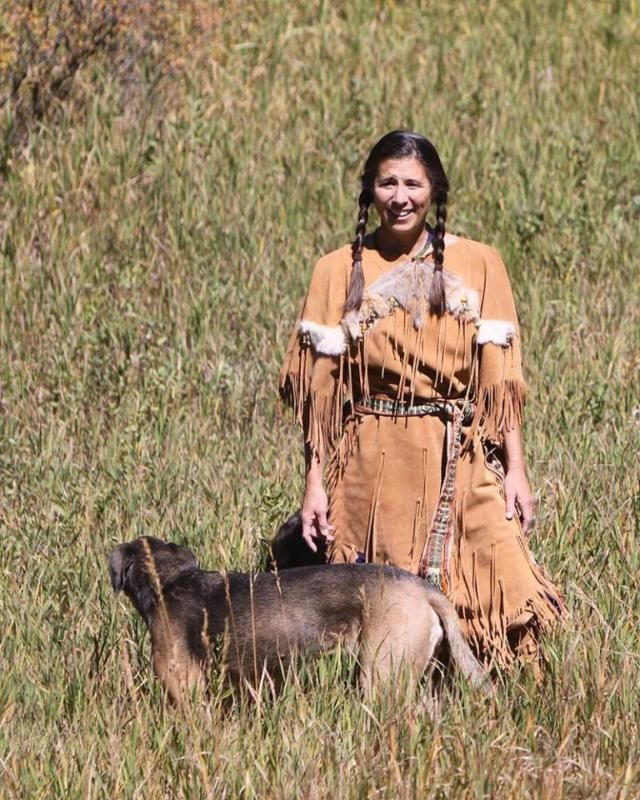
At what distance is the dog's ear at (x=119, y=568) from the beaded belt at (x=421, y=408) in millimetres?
890

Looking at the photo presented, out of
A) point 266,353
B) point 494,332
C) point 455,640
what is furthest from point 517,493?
point 266,353

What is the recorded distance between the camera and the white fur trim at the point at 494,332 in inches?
189

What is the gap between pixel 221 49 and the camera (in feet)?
34.8

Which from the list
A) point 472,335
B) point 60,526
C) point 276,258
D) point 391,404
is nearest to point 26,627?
point 60,526

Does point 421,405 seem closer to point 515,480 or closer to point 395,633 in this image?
point 515,480

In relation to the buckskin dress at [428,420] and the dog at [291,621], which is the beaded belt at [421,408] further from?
the dog at [291,621]

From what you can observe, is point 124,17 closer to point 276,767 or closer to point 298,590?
point 298,590

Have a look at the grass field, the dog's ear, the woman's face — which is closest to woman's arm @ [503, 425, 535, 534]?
the grass field

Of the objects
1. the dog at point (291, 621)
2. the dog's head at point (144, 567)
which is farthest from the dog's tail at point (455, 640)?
the dog's head at point (144, 567)

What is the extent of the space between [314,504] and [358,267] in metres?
0.76

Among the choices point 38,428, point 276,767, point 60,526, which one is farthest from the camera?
point 38,428

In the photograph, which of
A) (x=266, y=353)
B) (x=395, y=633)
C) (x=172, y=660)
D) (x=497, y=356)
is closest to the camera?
(x=395, y=633)

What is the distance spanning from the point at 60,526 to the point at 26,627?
29.7 inches

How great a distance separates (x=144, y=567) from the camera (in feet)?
15.6
